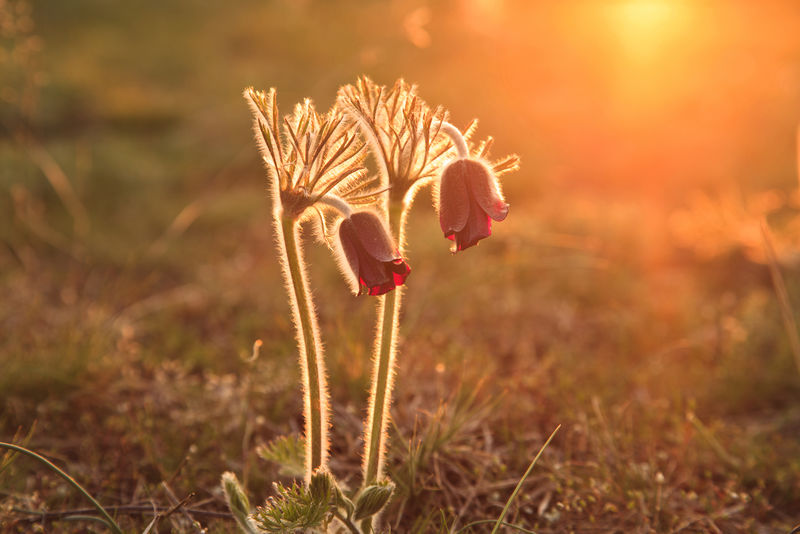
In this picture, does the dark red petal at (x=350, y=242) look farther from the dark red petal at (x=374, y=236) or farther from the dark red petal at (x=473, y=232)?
the dark red petal at (x=473, y=232)

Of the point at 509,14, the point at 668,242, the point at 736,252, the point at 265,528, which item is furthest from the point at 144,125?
the point at 509,14

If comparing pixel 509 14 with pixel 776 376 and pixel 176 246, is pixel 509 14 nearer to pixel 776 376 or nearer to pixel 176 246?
pixel 176 246

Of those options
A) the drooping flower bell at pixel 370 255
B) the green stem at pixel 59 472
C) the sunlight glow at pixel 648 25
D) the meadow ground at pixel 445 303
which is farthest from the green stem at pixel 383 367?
the sunlight glow at pixel 648 25

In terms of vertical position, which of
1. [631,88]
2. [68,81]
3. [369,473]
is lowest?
[369,473]

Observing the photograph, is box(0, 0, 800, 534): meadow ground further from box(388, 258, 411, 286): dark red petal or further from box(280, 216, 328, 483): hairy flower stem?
box(388, 258, 411, 286): dark red petal

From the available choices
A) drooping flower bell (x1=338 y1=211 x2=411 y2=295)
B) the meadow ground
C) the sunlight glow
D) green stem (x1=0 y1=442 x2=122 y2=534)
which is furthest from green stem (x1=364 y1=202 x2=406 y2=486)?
the sunlight glow

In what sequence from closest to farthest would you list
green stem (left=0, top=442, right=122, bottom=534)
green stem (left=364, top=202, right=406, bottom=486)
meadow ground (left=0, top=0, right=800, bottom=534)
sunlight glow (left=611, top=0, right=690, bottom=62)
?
1. green stem (left=0, top=442, right=122, bottom=534)
2. green stem (left=364, top=202, right=406, bottom=486)
3. meadow ground (left=0, top=0, right=800, bottom=534)
4. sunlight glow (left=611, top=0, right=690, bottom=62)

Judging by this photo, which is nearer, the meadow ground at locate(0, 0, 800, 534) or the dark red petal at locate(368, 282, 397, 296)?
the dark red petal at locate(368, 282, 397, 296)
